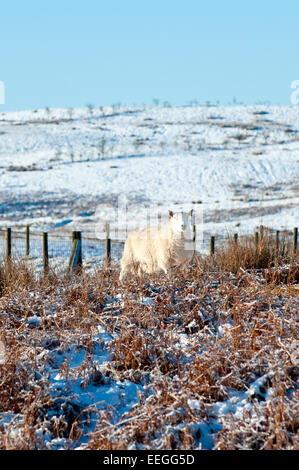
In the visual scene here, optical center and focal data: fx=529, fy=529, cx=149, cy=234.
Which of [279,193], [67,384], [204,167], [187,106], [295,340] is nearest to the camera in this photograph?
[67,384]

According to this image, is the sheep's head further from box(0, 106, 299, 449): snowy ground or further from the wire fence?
the wire fence

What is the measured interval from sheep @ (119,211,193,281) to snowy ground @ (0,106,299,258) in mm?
10154

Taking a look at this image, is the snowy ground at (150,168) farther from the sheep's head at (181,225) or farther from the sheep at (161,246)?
the sheep's head at (181,225)

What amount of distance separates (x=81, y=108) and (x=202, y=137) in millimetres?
42401

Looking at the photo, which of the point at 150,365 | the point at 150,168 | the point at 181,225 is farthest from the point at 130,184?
the point at 150,365

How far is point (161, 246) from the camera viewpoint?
30.3ft

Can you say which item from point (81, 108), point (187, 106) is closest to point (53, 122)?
point (81, 108)

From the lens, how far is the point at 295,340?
16.1 feet

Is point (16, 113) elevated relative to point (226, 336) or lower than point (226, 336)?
elevated

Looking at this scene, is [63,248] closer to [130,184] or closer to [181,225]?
[181,225]

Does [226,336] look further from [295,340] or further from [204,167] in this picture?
[204,167]

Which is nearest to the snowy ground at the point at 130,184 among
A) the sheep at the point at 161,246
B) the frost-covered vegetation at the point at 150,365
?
the frost-covered vegetation at the point at 150,365

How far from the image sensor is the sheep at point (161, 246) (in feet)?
28.8

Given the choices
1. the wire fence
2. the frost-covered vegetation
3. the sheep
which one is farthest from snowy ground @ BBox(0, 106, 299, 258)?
the frost-covered vegetation
